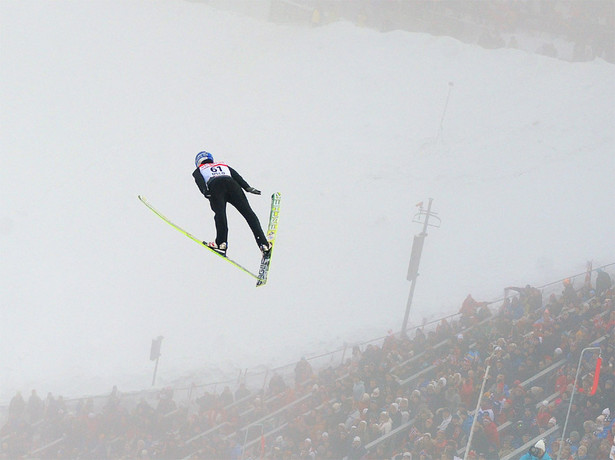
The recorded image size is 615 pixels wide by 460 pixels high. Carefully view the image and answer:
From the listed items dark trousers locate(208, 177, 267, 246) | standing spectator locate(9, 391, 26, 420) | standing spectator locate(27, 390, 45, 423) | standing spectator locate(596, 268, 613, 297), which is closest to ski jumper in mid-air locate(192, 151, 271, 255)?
dark trousers locate(208, 177, 267, 246)

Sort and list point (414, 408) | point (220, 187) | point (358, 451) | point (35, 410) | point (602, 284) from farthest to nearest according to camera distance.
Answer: point (35, 410), point (602, 284), point (414, 408), point (358, 451), point (220, 187)

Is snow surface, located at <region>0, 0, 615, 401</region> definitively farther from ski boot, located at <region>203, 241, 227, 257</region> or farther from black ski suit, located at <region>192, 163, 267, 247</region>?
black ski suit, located at <region>192, 163, 267, 247</region>

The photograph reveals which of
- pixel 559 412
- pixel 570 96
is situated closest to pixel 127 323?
pixel 570 96

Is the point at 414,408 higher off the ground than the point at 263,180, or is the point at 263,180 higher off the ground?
the point at 263,180

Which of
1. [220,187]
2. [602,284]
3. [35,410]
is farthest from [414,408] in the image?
[35,410]

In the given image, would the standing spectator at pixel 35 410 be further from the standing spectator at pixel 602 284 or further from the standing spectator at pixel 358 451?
the standing spectator at pixel 602 284

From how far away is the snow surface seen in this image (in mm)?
28250

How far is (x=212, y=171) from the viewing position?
1011 cm

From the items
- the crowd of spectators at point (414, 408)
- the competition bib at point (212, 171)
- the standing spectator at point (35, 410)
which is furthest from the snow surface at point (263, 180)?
the competition bib at point (212, 171)

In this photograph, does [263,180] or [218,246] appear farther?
[263,180]

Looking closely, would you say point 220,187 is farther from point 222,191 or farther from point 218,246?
point 218,246

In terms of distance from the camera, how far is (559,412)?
42.2 ft

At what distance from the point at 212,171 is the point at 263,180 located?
28.0 m

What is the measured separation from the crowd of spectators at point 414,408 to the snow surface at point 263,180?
754 centimetres
